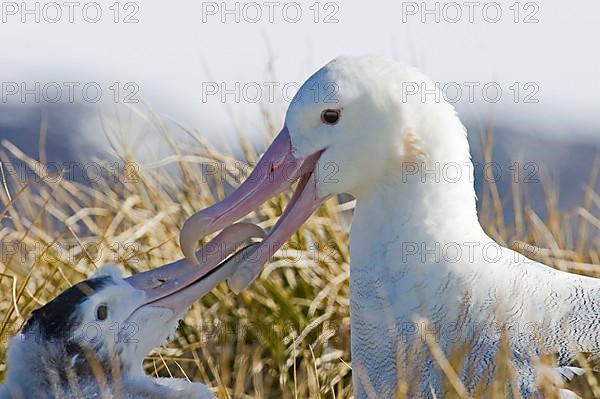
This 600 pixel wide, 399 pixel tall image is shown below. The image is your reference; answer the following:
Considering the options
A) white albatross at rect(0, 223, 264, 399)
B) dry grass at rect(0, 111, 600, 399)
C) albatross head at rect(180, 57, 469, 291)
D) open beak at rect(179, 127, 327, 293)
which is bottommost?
dry grass at rect(0, 111, 600, 399)

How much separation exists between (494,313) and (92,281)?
1.09 m

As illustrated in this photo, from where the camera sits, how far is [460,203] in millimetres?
3934

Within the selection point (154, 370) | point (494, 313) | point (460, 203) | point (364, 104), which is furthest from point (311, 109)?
point (154, 370)

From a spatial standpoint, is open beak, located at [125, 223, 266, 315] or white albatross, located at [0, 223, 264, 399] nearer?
white albatross, located at [0, 223, 264, 399]

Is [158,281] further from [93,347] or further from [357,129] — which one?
[357,129]

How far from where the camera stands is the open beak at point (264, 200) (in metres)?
4.01

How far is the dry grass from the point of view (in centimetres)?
507

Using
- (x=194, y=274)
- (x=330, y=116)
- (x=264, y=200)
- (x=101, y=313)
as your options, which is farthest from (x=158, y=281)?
(x=330, y=116)

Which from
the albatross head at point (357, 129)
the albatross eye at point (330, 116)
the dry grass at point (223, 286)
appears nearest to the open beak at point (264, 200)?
the albatross head at point (357, 129)

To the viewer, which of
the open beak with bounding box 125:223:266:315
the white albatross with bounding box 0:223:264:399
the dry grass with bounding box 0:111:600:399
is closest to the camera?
the white albatross with bounding box 0:223:264:399

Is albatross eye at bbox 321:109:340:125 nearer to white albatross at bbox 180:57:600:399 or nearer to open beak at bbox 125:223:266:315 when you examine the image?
white albatross at bbox 180:57:600:399

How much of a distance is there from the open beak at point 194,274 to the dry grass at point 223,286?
75cm

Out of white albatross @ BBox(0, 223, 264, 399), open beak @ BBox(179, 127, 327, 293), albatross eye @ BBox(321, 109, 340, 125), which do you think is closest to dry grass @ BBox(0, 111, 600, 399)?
open beak @ BBox(179, 127, 327, 293)

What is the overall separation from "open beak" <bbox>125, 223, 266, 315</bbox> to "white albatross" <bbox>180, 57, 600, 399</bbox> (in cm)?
7
